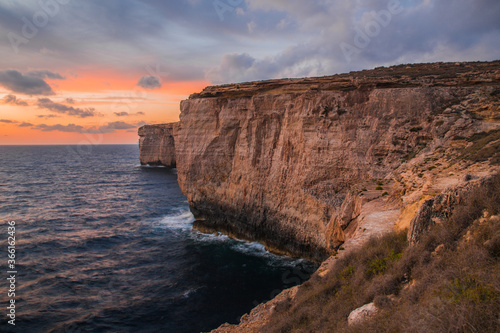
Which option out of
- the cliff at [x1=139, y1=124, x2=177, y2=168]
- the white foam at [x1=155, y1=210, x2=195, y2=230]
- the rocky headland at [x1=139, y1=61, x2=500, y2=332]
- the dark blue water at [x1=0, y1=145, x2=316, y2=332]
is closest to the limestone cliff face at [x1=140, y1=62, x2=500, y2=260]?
the rocky headland at [x1=139, y1=61, x2=500, y2=332]

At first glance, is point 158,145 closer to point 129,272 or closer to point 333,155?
point 129,272

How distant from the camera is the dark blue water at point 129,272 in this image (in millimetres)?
15227

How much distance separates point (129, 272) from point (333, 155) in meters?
16.9

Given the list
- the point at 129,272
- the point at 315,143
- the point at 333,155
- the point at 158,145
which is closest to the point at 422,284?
the point at 333,155

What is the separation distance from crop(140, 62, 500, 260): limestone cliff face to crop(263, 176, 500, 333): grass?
→ 4733 mm

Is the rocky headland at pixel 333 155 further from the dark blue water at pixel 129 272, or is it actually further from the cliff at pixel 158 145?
the cliff at pixel 158 145

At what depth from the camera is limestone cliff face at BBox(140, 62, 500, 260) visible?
51.1ft

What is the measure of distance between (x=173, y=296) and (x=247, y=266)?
221 inches

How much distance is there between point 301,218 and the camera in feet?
67.4

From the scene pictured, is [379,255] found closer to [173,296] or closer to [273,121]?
[173,296]

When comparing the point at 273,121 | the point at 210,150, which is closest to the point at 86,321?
the point at 210,150

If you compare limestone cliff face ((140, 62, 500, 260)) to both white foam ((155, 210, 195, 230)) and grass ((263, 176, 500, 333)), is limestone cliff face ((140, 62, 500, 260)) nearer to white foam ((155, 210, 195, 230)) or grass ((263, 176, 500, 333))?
white foam ((155, 210, 195, 230))

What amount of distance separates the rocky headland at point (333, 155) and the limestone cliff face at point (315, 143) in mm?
79

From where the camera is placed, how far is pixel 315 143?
65.9ft
